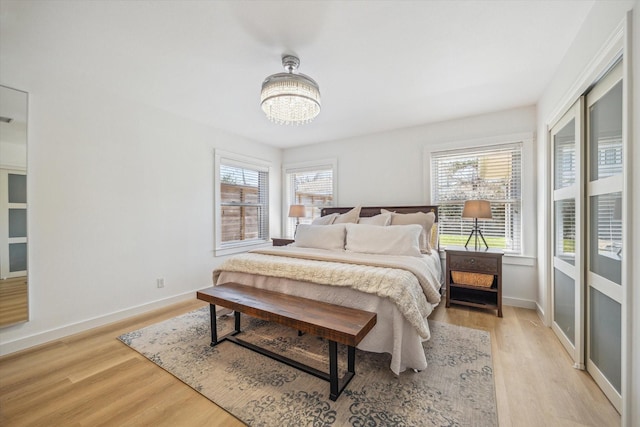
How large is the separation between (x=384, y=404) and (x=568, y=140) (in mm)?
2532

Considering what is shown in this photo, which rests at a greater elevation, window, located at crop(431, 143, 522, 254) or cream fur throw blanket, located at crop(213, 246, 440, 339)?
window, located at crop(431, 143, 522, 254)

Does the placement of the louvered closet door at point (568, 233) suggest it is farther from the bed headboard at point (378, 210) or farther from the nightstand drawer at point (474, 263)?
the bed headboard at point (378, 210)

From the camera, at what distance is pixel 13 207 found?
84.4 inches

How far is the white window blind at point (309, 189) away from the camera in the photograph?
4594mm

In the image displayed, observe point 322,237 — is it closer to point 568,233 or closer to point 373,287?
point 373,287

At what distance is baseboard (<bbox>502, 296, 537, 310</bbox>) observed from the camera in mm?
3008

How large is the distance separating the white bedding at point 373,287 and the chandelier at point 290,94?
1.34 m

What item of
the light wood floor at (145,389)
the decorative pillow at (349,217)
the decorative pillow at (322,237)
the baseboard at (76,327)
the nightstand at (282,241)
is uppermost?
the decorative pillow at (349,217)

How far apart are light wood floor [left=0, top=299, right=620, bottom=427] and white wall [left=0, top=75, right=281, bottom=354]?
44 centimetres

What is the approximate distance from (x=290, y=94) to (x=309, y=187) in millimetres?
2886

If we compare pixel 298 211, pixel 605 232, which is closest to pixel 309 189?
pixel 298 211

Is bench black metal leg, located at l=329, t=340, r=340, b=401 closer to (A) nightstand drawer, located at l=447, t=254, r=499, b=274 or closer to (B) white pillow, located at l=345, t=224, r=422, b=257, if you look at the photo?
(B) white pillow, located at l=345, t=224, r=422, b=257

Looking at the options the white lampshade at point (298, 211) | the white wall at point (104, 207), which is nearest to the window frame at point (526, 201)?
the white lampshade at point (298, 211)

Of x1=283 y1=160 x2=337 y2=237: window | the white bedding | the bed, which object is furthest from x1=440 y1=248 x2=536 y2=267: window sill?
x1=283 y1=160 x2=337 y2=237: window
